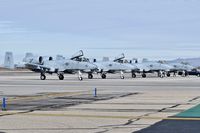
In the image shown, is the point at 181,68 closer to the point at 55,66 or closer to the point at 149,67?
the point at 149,67

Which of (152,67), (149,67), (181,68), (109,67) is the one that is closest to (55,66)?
(109,67)

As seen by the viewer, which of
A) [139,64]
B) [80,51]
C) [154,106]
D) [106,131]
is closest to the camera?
[106,131]

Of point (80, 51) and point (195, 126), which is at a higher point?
point (80, 51)

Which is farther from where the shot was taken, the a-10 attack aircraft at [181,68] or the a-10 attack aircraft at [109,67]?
the a-10 attack aircraft at [181,68]

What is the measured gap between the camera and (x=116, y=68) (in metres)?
78.7

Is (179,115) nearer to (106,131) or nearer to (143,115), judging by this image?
(143,115)

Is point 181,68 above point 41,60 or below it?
below

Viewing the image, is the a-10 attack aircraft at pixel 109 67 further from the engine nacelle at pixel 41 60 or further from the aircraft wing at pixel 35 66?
the aircraft wing at pixel 35 66

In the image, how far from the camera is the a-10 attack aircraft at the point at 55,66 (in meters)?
63.6

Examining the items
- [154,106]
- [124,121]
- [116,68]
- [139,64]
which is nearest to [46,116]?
[124,121]

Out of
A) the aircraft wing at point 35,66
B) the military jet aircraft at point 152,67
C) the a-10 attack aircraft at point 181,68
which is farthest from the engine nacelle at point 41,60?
the a-10 attack aircraft at point 181,68

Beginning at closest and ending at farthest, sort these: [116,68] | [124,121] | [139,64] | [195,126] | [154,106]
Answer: [195,126], [124,121], [154,106], [116,68], [139,64]

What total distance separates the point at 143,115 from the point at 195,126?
3509mm

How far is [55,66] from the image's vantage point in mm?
64375
